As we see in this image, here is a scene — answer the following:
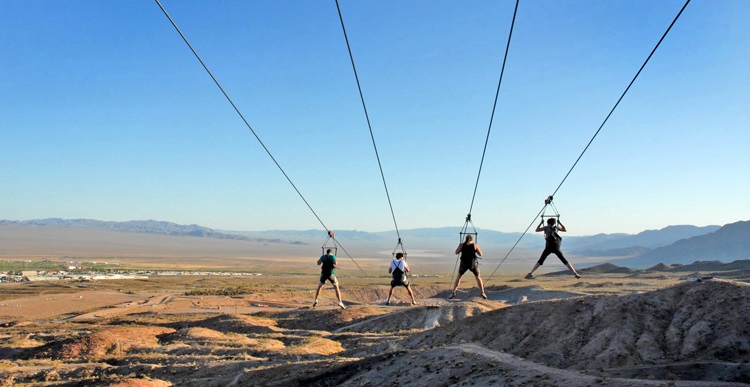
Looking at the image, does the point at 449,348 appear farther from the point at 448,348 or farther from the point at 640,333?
the point at 640,333

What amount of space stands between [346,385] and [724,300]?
29.3ft

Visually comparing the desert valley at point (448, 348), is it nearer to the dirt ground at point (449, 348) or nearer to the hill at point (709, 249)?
the dirt ground at point (449, 348)

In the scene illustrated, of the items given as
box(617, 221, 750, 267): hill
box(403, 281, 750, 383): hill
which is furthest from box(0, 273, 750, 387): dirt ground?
box(617, 221, 750, 267): hill

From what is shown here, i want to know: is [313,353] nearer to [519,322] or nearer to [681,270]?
[519,322]

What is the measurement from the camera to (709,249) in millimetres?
155625

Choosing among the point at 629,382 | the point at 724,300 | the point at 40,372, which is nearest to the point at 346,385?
the point at 629,382

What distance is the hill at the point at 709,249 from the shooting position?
150 m

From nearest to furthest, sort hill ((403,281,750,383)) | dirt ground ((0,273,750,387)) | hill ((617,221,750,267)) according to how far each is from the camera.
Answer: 1. dirt ground ((0,273,750,387))
2. hill ((403,281,750,383))
3. hill ((617,221,750,267))

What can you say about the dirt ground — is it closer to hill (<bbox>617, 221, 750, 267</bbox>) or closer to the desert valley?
the desert valley

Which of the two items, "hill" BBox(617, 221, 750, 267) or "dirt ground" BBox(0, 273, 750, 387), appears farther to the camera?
"hill" BBox(617, 221, 750, 267)

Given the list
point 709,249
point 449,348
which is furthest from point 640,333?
point 709,249

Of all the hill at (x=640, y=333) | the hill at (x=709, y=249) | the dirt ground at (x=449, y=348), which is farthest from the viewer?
the hill at (x=709, y=249)

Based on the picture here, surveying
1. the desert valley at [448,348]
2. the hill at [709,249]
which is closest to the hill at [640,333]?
the desert valley at [448,348]

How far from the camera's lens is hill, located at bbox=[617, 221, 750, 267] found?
494 feet
